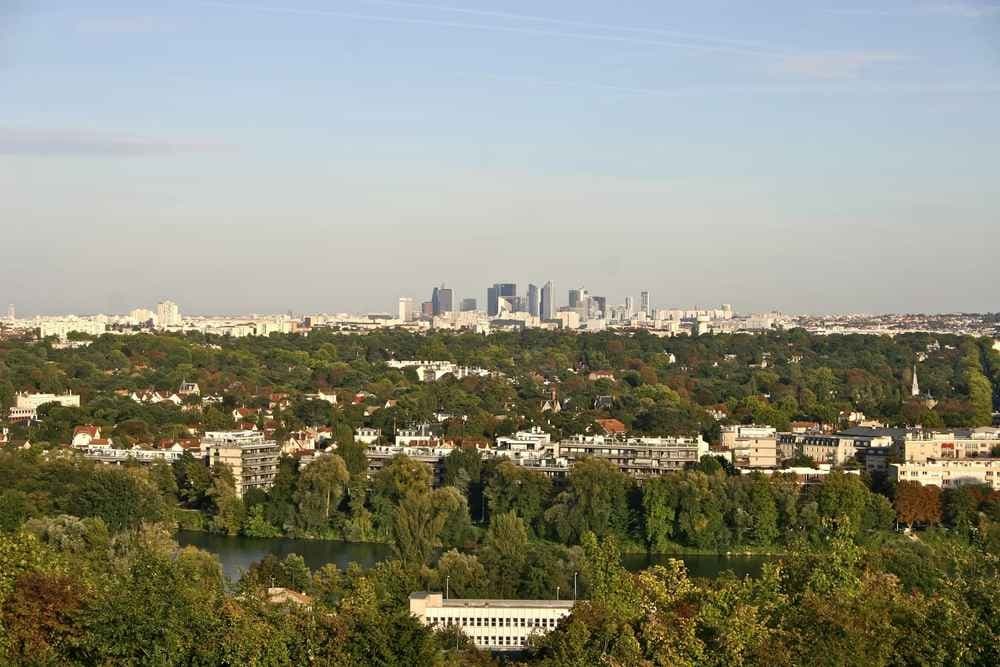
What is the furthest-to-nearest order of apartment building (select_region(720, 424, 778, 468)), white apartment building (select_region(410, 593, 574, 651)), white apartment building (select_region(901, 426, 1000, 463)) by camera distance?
apartment building (select_region(720, 424, 778, 468)) < white apartment building (select_region(901, 426, 1000, 463)) < white apartment building (select_region(410, 593, 574, 651))

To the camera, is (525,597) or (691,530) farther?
(691,530)

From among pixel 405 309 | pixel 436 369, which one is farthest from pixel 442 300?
pixel 436 369

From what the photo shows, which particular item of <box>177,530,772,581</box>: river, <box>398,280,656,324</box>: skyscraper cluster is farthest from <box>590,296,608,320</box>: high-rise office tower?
<box>177,530,772,581</box>: river

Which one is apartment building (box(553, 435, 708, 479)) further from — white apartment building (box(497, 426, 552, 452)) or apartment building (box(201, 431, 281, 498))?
apartment building (box(201, 431, 281, 498))

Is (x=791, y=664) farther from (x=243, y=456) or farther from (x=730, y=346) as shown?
(x=730, y=346)

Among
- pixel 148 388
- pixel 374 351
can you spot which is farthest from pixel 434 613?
pixel 374 351

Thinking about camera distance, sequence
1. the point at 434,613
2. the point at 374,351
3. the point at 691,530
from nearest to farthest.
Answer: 1. the point at 434,613
2. the point at 691,530
3. the point at 374,351
